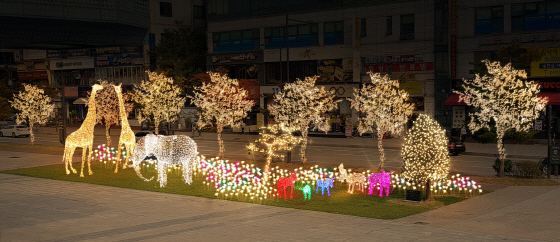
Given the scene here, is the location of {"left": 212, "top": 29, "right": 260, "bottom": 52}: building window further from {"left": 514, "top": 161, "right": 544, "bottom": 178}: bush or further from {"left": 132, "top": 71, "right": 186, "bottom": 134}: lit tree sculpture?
{"left": 514, "top": 161, "right": 544, "bottom": 178}: bush

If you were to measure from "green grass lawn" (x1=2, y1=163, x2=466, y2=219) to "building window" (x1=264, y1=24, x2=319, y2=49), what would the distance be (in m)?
34.7

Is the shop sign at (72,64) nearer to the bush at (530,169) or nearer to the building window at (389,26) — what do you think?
the building window at (389,26)

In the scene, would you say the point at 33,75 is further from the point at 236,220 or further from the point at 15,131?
the point at 236,220

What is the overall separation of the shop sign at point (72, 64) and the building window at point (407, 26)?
170ft

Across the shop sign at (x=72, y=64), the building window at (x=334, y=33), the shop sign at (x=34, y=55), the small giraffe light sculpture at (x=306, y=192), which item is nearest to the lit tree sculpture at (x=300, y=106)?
the small giraffe light sculpture at (x=306, y=192)

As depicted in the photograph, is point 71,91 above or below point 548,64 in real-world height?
above

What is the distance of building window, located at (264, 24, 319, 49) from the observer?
57406mm

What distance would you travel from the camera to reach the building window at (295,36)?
57406 millimetres

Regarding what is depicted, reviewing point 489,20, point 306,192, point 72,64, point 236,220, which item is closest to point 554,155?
point 306,192

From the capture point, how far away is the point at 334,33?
55.8 meters

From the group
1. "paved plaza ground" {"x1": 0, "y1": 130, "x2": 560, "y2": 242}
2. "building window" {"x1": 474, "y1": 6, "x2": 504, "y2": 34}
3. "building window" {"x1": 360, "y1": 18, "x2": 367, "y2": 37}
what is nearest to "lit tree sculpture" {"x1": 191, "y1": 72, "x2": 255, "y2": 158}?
"paved plaza ground" {"x1": 0, "y1": 130, "x2": 560, "y2": 242}

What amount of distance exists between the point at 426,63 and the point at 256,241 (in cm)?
4030

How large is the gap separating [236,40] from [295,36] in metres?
8.64

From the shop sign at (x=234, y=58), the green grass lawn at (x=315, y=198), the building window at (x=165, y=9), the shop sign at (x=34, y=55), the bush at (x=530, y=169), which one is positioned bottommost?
the green grass lawn at (x=315, y=198)
